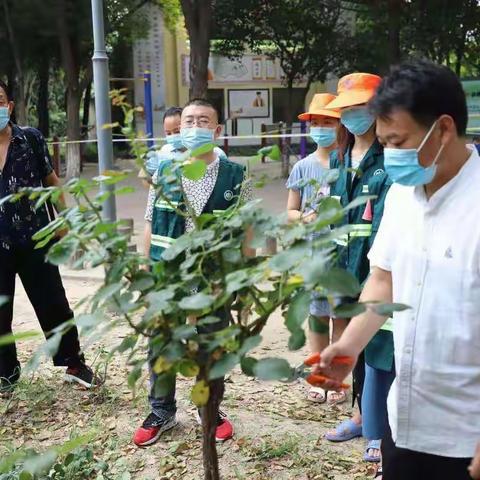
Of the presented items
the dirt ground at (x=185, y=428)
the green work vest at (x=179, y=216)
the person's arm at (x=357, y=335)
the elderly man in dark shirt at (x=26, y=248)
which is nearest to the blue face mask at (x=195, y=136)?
the green work vest at (x=179, y=216)

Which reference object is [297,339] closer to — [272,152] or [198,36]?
[272,152]

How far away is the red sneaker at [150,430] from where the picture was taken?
111 inches

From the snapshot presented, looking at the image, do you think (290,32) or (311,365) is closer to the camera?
(311,365)

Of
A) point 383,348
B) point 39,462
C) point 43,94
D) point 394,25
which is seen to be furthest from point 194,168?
point 43,94

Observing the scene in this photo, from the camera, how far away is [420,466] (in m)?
1.59

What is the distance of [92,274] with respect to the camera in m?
5.83

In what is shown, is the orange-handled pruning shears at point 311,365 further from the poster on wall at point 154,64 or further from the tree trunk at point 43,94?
the poster on wall at point 154,64

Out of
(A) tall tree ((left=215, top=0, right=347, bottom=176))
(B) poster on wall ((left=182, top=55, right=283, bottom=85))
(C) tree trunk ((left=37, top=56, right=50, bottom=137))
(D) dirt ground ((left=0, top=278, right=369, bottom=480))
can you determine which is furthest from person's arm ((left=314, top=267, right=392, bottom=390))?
Answer: (B) poster on wall ((left=182, top=55, right=283, bottom=85))

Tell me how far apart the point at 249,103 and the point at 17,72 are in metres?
9.14

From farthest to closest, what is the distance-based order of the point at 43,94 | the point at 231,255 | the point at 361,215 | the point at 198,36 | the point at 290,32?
1. the point at 43,94
2. the point at 290,32
3. the point at 198,36
4. the point at 361,215
5. the point at 231,255

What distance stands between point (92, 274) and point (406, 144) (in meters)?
4.68

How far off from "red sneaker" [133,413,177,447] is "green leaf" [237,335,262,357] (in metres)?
1.88

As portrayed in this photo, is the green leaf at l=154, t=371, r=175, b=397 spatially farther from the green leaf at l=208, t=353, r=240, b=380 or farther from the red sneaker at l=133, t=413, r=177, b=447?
the red sneaker at l=133, t=413, r=177, b=447

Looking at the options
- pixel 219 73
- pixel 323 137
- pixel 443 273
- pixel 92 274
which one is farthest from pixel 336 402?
pixel 219 73
